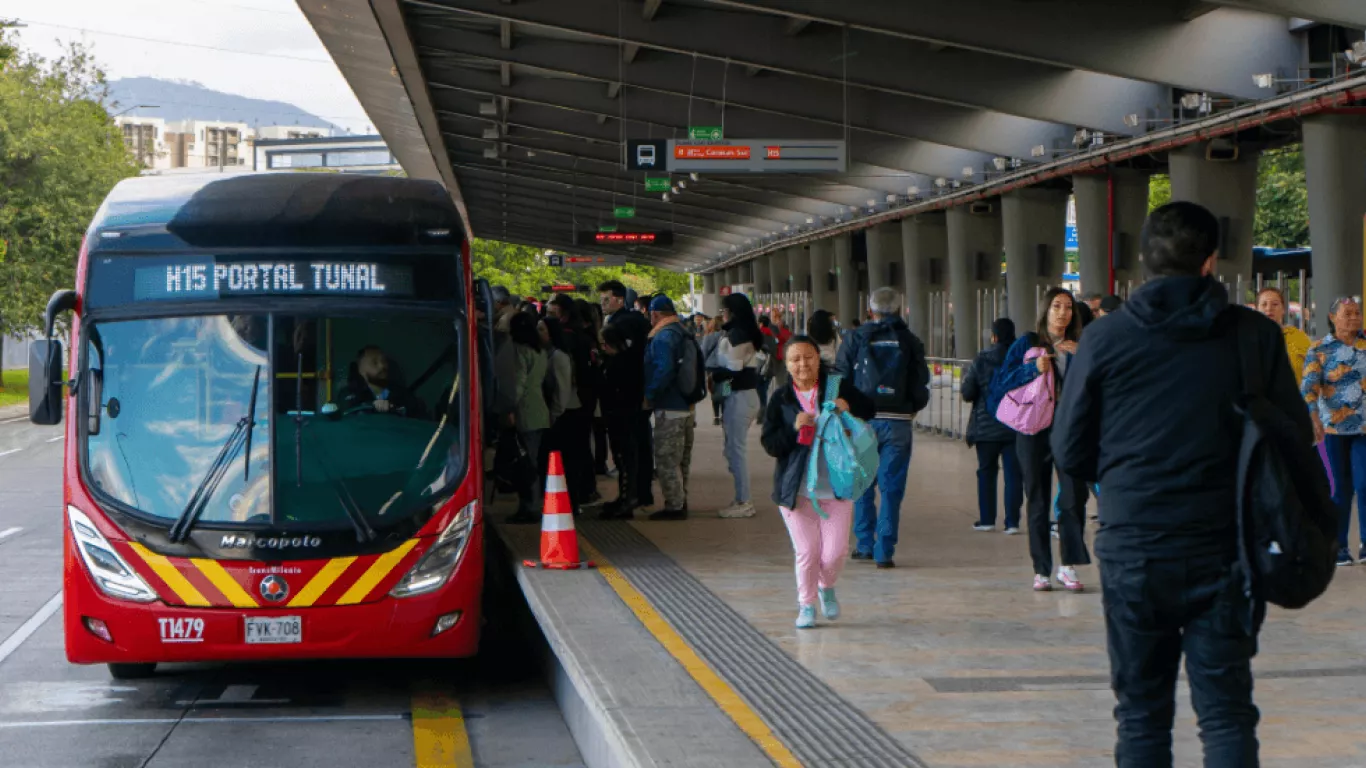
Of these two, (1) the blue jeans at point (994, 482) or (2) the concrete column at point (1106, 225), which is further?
(2) the concrete column at point (1106, 225)

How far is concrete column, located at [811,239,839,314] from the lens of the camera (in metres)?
53.0

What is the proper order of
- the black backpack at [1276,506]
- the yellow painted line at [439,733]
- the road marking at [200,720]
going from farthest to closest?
the road marking at [200,720] < the yellow painted line at [439,733] < the black backpack at [1276,506]

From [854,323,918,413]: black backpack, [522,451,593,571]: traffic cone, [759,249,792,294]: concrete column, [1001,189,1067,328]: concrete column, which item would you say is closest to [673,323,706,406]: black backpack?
[854,323,918,413]: black backpack

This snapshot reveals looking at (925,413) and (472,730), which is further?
(925,413)

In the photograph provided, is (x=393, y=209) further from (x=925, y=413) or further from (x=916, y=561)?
(x=925, y=413)

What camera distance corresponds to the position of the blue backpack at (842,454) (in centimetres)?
935

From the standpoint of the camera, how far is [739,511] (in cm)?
1530

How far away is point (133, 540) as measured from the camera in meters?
8.78

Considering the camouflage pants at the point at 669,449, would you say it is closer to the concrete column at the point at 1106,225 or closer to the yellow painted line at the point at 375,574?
the yellow painted line at the point at 375,574

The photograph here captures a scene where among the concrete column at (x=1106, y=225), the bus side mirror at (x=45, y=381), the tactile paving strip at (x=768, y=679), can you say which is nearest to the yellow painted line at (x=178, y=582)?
the bus side mirror at (x=45, y=381)

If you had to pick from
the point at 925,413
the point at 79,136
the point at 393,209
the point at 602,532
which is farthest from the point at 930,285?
the point at 393,209

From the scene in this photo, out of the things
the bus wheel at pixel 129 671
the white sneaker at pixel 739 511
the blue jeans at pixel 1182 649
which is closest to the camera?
the blue jeans at pixel 1182 649

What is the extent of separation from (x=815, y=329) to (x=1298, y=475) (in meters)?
10.1

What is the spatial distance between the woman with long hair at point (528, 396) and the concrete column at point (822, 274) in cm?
3852
